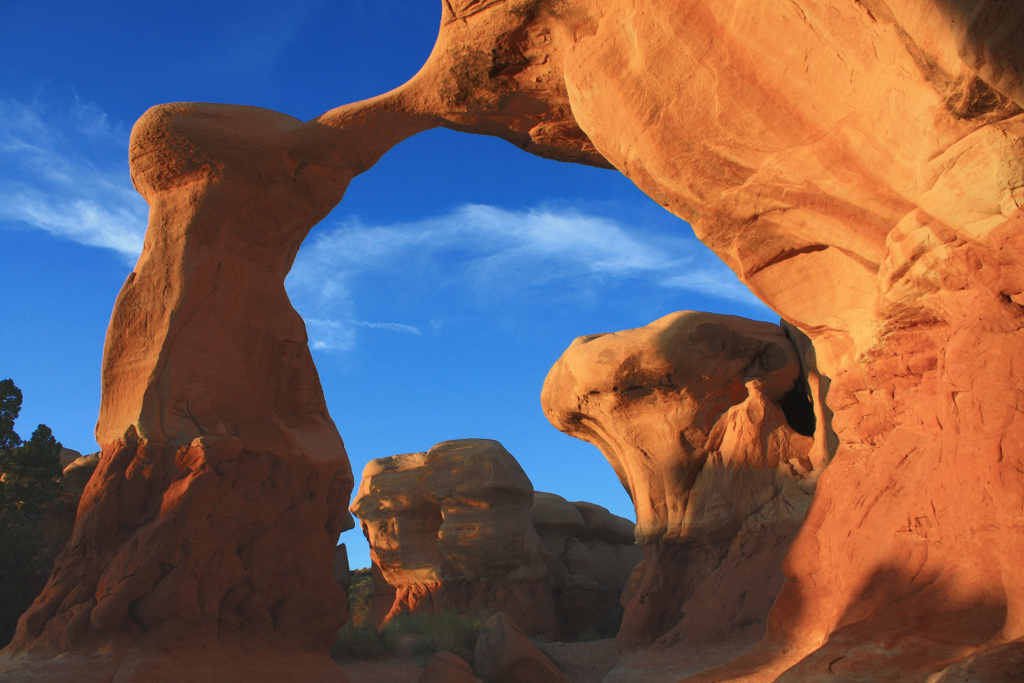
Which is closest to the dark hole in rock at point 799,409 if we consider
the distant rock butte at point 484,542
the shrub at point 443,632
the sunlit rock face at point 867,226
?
the sunlit rock face at point 867,226

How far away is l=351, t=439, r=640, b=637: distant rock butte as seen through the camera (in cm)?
1462

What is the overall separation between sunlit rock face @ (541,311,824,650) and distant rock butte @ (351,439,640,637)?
169 inches

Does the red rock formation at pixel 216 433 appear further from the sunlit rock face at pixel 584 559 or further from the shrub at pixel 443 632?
the sunlit rock face at pixel 584 559

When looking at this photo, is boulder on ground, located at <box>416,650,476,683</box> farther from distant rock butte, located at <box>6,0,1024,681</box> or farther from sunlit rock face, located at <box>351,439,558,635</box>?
sunlit rock face, located at <box>351,439,558,635</box>

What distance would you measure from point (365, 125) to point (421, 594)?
10865 millimetres

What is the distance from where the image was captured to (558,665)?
1051 centimetres

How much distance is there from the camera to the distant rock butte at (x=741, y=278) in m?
3.66

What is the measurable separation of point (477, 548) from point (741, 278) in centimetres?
984

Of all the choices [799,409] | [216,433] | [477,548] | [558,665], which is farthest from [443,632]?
[799,409]

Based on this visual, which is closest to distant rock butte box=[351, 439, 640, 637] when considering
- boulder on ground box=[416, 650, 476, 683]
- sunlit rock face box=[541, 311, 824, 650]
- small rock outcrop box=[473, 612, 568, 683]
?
sunlit rock face box=[541, 311, 824, 650]

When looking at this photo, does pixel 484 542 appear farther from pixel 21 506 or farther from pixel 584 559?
pixel 21 506

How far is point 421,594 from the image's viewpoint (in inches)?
622

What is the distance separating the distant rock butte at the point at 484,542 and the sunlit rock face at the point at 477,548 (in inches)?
0.8

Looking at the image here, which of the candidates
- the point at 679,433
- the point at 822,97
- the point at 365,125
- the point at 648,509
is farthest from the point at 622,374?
the point at 822,97
